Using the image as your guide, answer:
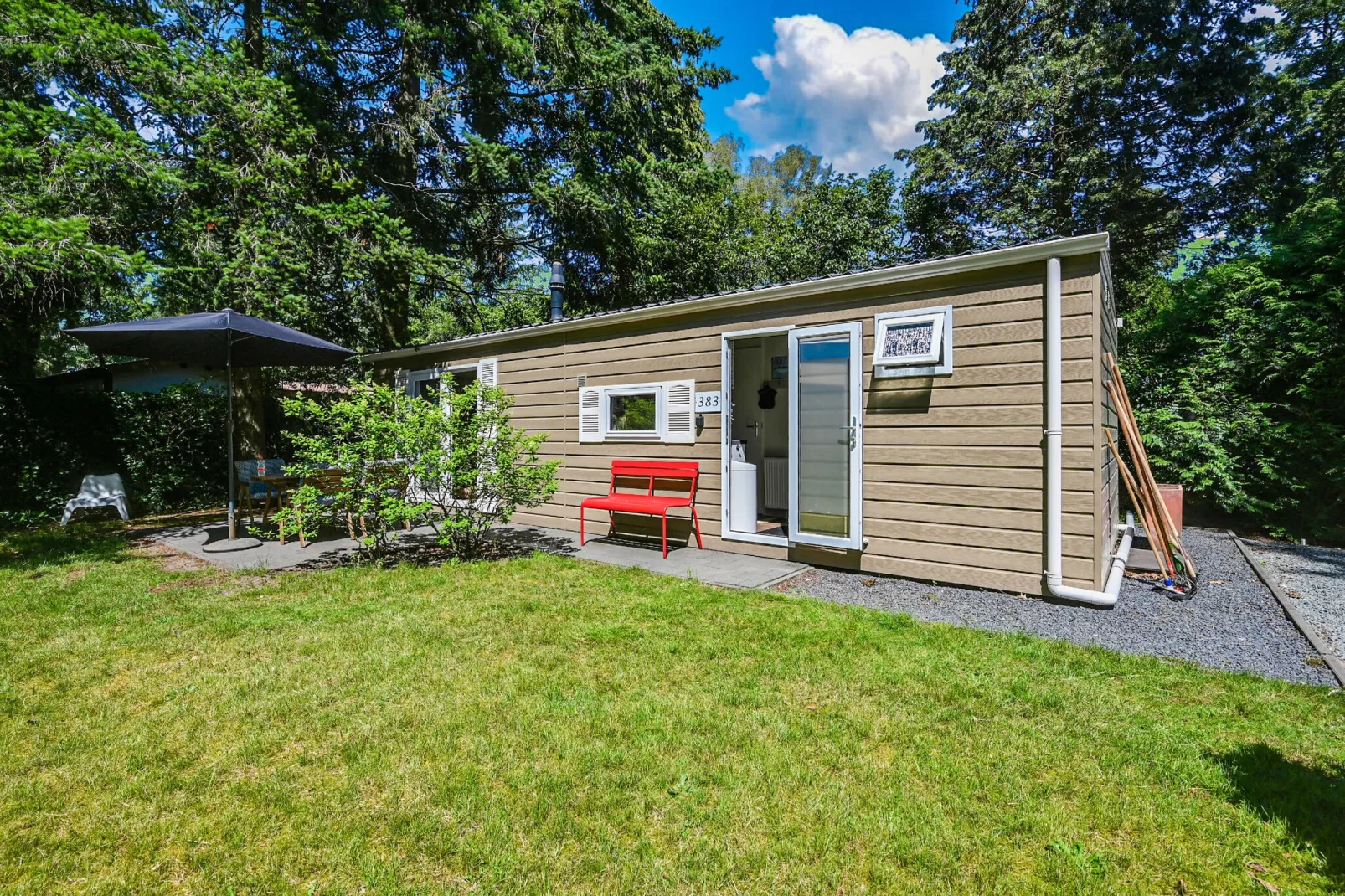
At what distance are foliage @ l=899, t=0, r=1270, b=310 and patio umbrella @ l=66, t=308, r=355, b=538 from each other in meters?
12.2

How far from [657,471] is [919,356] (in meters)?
2.80

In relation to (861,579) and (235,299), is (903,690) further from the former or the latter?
(235,299)

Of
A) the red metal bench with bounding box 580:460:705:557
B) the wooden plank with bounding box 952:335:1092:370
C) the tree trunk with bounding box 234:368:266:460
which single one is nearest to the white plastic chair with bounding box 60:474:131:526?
the tree trunk with bounding box 234:368:266:460

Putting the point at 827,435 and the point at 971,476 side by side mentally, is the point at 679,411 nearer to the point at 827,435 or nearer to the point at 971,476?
the point at 827,435

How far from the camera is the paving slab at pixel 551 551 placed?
491 cm

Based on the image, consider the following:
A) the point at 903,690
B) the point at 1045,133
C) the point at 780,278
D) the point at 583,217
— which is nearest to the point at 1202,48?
the point at 1045,133

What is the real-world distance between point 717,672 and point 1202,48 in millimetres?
15163

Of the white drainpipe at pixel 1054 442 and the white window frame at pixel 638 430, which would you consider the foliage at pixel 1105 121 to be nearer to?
the white drainpipe at pixel 1054 442

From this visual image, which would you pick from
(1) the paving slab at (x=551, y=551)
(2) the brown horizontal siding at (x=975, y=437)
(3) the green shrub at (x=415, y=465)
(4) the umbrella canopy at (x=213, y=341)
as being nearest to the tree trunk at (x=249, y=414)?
(1) the paving slab at (x=551, y=551)

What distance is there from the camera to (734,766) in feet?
6.75

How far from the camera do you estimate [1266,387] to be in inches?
278

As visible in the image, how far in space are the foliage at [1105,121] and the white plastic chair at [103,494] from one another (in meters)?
15.2

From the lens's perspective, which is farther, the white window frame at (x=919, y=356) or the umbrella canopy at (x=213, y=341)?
the umbrella canopy at (x=213, y=341)

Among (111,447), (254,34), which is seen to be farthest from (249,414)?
(254,34)
